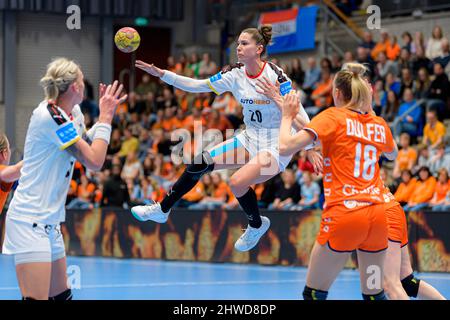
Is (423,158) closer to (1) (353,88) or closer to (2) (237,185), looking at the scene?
(2) (237,185)

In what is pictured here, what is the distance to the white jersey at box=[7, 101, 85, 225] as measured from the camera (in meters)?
6.02

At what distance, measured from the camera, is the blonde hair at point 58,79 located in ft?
20.1

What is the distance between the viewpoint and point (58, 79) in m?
6.14

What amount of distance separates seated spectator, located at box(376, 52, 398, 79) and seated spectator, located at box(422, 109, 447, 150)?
8.61ft

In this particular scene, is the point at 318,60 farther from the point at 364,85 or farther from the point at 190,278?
the point at 364,85

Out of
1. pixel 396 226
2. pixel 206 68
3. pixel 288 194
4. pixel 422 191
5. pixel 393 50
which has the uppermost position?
pixel 393 50

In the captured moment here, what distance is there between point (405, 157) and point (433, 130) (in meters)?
0.88

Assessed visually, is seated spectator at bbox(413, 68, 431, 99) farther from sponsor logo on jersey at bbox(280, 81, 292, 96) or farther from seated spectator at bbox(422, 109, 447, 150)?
sponsor logo on jersey at bbox(280, 81, 292, 96)

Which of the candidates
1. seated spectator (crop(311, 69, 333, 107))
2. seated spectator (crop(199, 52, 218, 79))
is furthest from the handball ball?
seated spectator (crop(199, 52, 218, 79))

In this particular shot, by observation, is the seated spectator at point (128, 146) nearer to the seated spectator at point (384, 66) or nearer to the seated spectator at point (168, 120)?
the seated spectator at point (168, 120)

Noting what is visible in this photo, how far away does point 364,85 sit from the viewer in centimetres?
680

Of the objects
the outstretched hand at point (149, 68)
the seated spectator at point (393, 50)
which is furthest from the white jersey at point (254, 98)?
the seated spectator at point (393, 50)

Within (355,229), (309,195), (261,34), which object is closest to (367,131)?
(355,229)

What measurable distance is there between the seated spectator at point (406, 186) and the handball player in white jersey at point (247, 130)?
6.56 m
